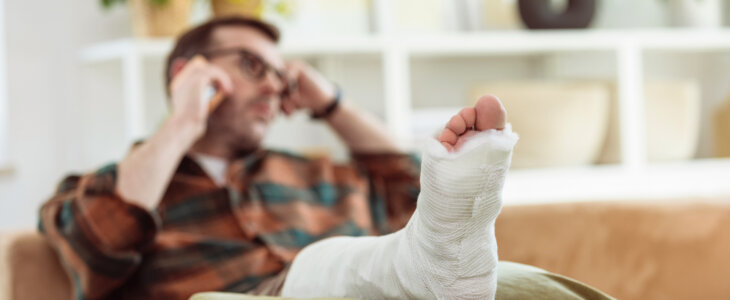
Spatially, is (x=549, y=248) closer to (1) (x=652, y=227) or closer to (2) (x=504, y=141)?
(1) (x=652, y=227)

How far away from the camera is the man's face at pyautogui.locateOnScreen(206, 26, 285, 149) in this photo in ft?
5.01

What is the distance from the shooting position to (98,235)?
1241 millimetres

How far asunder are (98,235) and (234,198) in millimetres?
276

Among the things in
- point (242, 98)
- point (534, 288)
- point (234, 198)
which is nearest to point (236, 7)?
point (242, 98)

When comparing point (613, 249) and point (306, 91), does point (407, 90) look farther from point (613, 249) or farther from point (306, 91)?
point (613, 249)

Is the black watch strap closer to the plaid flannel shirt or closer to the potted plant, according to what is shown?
the plaid flannel shirt

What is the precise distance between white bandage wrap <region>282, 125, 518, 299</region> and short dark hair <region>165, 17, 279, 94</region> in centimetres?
87

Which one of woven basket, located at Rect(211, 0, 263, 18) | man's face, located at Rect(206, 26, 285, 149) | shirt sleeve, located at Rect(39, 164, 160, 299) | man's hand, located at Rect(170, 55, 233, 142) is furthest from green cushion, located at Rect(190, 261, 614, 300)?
woven basket, located at Rect(211, 0, 263, 18)

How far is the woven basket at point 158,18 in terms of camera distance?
7.42 feet

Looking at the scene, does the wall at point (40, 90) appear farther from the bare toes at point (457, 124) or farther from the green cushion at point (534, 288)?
the bare toes at point (457, 124)

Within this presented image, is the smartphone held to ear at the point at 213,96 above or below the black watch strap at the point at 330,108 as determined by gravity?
above

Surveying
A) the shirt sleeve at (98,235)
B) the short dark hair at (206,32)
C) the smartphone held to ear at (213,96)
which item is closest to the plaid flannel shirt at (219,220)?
the shirt sleeve at (98,235)

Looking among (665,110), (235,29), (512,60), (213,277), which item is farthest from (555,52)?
(213,277)

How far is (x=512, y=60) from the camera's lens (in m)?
2.82
